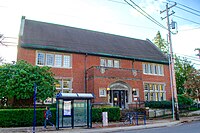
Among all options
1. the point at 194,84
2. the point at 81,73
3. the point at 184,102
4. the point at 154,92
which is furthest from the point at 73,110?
the point at 184,102

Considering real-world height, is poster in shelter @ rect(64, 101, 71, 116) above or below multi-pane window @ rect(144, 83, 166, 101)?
below

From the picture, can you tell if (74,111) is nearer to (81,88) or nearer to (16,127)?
(16,127)

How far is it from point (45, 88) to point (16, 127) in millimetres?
3962

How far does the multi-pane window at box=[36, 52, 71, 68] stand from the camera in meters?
22.9

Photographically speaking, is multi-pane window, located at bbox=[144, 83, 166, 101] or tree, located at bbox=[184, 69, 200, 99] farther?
multi-pane window, located at bbox=[144, 83, 166, 101]

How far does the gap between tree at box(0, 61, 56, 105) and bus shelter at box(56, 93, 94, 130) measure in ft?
9.90

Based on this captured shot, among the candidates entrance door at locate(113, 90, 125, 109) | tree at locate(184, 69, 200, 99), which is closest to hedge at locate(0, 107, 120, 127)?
entrance door at locate(113, 90, 125, 109)

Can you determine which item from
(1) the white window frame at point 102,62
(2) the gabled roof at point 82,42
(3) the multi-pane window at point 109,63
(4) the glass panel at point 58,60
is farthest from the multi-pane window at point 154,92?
(4) the glass panel at point 58,60

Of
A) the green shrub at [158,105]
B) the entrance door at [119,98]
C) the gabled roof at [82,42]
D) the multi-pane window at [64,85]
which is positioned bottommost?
the green shrub at [158,105]

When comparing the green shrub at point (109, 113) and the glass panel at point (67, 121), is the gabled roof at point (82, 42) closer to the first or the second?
the green shrub at point (109, 113)

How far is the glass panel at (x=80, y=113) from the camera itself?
16.0m

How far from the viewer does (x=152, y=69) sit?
30234 mm

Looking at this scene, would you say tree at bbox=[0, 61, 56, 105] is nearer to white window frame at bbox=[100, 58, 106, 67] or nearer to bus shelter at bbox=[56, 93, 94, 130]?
bus shelter at bbox=[56, 93, 94, 130]

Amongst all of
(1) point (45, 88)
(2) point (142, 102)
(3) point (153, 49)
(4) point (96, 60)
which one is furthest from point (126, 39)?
(1) point (45, 88)
